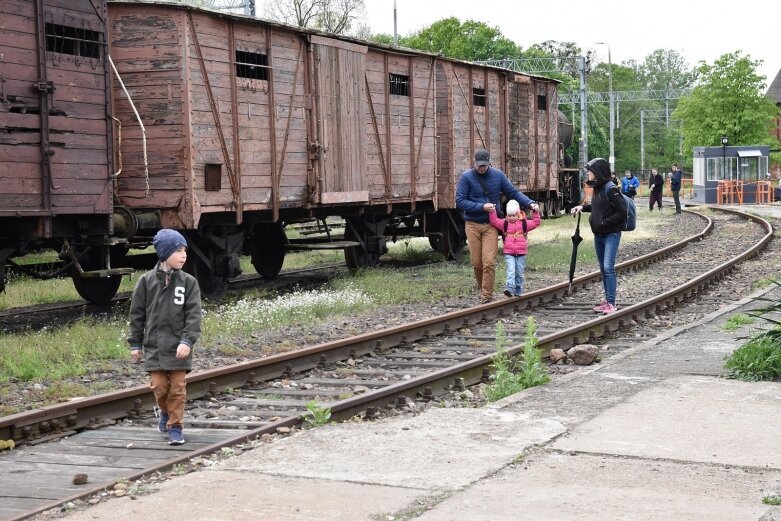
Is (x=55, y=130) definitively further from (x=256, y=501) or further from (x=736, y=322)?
(x=256, y=501)

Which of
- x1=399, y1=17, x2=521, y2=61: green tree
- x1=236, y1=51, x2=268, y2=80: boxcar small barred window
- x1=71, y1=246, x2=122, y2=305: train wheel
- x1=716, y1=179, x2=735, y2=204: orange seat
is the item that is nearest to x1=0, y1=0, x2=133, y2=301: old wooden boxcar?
x1=71, y1=246, x2=122, y2=305: train wheel

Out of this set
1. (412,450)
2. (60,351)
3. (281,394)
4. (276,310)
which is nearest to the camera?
(412,450)

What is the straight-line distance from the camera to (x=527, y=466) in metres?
5.81

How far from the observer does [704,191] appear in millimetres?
51312

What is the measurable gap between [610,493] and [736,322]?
6.90 meters

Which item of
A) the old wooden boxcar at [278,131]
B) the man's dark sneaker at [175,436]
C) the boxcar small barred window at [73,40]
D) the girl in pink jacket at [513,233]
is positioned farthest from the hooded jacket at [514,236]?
the man's dark sneaker at [175,436]

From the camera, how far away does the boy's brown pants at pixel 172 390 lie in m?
6.68

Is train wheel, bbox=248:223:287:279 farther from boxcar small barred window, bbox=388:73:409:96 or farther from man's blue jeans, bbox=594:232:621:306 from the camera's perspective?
man's blue jeans, bbox=594:232:621:306

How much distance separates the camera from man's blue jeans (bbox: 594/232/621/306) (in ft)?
41.7

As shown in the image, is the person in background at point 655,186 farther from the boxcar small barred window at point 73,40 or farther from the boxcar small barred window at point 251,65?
the boxcar small barred window at point 73,40

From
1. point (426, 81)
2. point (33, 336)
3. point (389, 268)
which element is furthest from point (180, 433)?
point (426, 81)

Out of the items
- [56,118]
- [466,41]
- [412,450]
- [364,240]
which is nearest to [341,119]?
[364,240]

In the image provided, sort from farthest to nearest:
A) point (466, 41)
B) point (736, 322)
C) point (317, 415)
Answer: point (466, 41), point (736, 322), point (317, 415)

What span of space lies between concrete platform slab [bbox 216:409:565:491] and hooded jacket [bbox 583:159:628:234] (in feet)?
18.6
